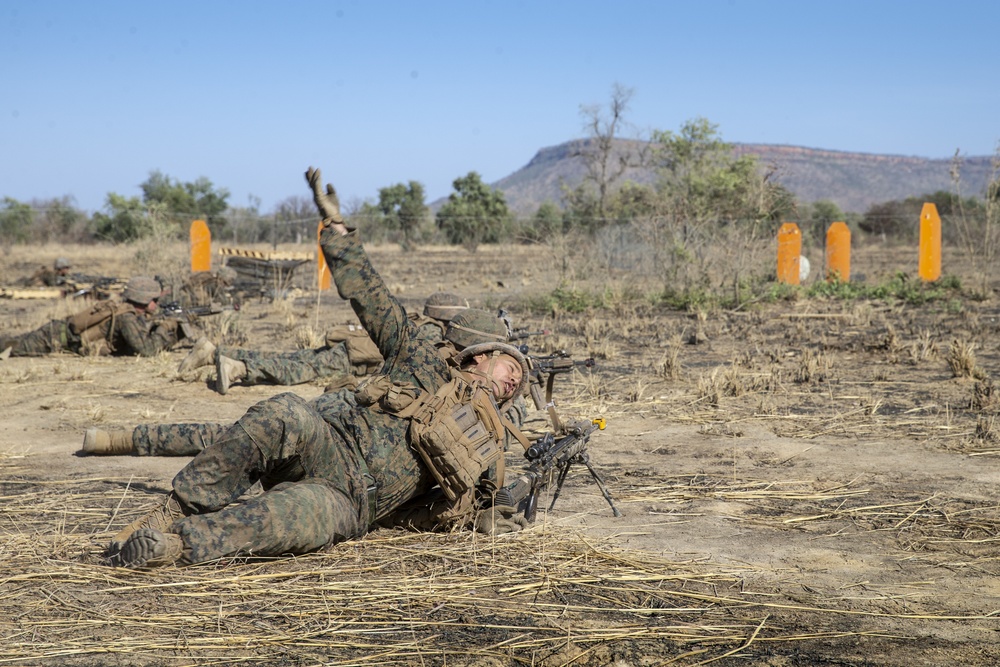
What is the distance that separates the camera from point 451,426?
4359 millimetres

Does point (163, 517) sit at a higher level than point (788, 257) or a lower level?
lower

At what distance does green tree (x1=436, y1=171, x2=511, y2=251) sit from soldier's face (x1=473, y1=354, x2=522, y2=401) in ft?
94.6

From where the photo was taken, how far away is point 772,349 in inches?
446

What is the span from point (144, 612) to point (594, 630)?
1661 millimetres

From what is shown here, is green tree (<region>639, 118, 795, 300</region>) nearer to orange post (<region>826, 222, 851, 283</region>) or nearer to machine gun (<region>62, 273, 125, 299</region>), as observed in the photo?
orange post (<region>826, 222, 851, 283</region>)

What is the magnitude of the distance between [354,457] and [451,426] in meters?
0.46

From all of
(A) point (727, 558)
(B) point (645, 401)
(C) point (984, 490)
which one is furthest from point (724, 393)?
(A) point (727, 558)

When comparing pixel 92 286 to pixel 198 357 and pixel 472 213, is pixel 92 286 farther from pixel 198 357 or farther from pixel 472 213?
pixel 472 213

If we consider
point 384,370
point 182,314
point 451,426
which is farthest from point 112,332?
point 451,426

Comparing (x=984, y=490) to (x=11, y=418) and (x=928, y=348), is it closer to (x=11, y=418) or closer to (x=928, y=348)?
(x=928, y=348)

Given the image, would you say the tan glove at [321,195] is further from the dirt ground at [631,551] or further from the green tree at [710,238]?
the green tree at [710,238]

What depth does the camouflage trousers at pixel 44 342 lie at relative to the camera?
447 inches

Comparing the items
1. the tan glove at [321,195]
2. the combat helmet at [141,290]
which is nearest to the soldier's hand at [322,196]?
the tan glove at [321,195]

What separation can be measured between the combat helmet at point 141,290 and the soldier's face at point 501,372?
24.3ft
